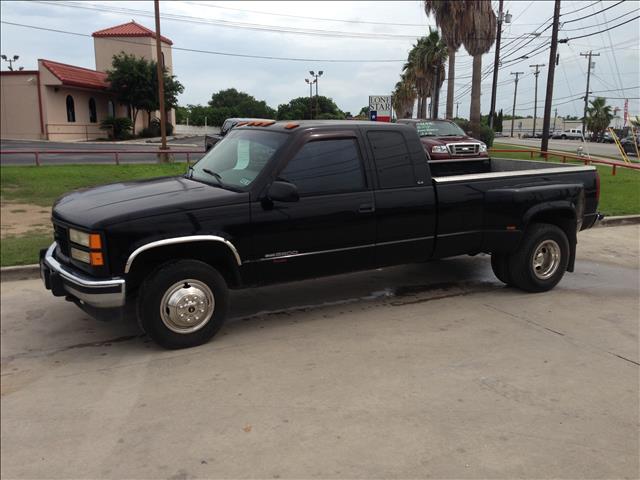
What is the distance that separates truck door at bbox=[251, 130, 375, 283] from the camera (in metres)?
4.91

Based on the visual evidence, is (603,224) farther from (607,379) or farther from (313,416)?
(313,416)

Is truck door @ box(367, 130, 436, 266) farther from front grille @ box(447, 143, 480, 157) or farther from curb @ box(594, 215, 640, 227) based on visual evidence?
front grille @ box(447, 143, 480, 157)

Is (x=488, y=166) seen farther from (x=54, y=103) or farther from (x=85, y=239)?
(x=54, y=103)

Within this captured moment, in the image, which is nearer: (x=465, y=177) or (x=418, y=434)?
(x=418, y=434)

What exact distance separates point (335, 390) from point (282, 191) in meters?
1.74

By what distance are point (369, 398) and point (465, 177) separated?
2920 millimetres

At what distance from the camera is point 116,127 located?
43.0 meters

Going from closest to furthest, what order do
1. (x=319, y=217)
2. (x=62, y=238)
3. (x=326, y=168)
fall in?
1. (x=62, y=238)
2. (x=319, y=217)
3. (x=326, y=168)

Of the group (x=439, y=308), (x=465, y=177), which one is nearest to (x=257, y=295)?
(x=439, y=308)

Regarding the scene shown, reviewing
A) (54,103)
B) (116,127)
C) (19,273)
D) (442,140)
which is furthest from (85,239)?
(116,127)

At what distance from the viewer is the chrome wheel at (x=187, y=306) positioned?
4.55m

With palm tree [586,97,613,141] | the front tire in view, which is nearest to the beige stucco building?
the front tire

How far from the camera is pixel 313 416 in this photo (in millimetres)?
3648

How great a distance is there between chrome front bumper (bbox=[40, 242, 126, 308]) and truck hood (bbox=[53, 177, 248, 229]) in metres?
0.41
